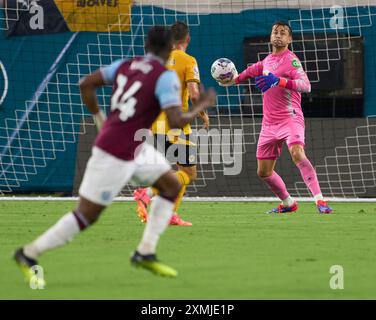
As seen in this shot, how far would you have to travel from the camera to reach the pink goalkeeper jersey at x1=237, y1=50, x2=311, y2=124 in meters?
13.8

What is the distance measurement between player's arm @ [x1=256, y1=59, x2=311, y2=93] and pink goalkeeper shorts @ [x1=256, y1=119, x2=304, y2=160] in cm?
50

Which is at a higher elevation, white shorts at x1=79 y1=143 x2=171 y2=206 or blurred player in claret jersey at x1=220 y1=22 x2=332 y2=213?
blurred player in claret jersey at x1=220 y1=22 x2=332 y2=213

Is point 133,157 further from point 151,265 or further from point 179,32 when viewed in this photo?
point 179,32

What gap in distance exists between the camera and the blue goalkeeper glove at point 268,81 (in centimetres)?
1341

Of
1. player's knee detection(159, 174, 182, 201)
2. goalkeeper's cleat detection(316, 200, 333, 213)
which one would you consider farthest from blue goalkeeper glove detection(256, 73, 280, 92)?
player's knee detection(159, 174, 182, 201)

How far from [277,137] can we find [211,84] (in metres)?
3.83

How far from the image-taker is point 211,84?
1747 cm

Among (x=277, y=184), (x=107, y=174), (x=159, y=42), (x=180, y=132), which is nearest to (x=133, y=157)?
(x=107, y=174)

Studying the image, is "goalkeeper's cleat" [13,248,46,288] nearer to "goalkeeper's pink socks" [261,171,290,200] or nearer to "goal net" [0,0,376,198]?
"goalkeeper's pink socks" [261,171,290,200]

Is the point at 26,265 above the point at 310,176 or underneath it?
underneath

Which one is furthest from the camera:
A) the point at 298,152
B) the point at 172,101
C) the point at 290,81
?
the point at 298,152

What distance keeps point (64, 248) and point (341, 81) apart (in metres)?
9.10

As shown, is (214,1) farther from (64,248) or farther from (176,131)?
(64,248)
